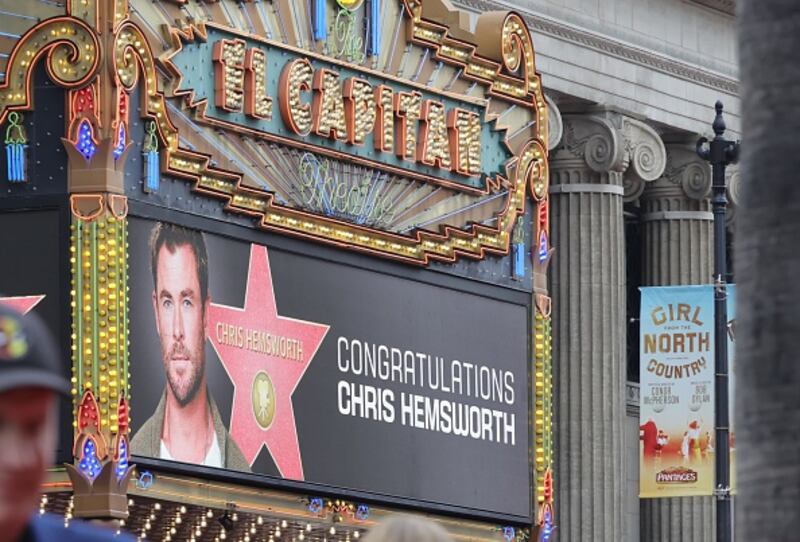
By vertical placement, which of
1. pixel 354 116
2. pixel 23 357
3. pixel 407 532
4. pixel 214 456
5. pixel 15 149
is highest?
pixel 354 116

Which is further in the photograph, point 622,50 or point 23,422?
point 622,50

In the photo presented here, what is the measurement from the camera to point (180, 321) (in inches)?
968

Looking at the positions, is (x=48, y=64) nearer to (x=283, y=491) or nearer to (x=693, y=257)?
(x=283, y=491)

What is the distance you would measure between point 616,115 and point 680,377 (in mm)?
11177

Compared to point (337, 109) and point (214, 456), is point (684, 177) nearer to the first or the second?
point (337, 109)

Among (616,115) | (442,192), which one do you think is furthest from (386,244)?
(616,115)

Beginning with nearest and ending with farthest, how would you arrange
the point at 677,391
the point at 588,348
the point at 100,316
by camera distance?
the point at 100,316
the point at 677,391
the point at 588,348

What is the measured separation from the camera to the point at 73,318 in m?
23.6

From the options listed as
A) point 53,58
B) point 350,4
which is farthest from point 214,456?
point 350,4

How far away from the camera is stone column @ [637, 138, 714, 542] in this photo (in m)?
43.8

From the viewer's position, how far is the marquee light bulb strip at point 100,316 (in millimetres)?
Result: 23547

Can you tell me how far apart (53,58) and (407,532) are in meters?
18.6

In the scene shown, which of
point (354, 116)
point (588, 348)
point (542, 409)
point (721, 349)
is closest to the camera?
point (354, 116)

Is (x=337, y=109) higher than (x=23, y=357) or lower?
higher
